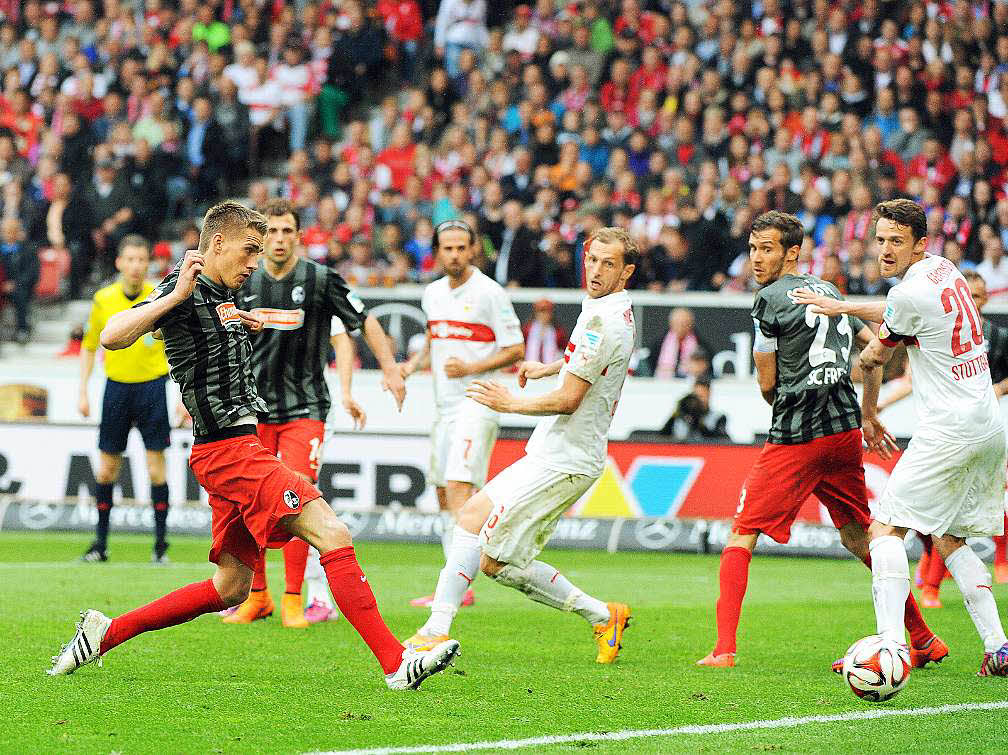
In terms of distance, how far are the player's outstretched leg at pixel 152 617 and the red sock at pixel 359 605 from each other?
556mm

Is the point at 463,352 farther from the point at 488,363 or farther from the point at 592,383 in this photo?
the point at 592,383

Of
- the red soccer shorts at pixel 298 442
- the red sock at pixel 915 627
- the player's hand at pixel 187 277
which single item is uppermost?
the player's hand at pixel 187 277

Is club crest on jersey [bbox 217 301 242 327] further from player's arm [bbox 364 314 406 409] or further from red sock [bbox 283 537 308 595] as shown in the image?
red sock [bbox 283 537 308 595]

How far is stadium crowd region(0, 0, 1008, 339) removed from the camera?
17.8 m

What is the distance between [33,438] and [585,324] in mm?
9893

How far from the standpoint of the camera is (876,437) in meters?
7.47

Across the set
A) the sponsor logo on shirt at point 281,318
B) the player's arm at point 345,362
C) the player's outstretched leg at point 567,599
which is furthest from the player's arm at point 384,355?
the player's outstretched leg at point 567,599

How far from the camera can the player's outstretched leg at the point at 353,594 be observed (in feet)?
20.7

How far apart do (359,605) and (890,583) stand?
7.98 ft

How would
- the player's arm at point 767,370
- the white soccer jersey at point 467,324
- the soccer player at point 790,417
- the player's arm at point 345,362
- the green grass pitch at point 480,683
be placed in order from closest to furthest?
the green grass pitch at point 480,683
the soccer player at point 790,417
the player's arm at point 767,370
the player's arm at point 345,362
the white soccer jersey at point 467,324

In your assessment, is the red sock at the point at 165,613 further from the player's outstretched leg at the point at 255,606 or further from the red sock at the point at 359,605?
the player's outstretched leg at the point at 255,606

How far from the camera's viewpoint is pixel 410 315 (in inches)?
682

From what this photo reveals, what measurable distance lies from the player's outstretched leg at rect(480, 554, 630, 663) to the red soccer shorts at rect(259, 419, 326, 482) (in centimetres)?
191

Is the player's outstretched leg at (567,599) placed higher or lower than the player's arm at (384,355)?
lower
